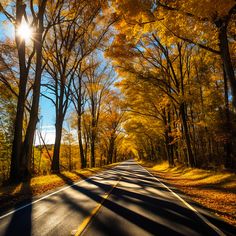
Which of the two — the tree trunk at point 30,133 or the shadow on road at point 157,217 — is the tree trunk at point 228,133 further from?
the tree trunk at point 30,133

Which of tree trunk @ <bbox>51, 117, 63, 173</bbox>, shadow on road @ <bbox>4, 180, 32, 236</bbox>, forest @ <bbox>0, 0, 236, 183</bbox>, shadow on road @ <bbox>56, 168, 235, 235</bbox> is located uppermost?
forest @ <bbox>0, 0, 236, 183</bbox>

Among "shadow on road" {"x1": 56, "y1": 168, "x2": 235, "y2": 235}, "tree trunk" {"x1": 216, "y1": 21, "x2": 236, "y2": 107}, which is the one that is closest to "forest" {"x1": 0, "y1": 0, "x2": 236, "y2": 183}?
"tree trunk" {"x1": 216, "y1": 21, "x2": 236, "y2": 107}

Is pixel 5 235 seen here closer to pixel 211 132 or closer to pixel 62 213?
pixel 62 213

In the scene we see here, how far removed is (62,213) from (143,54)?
13.9m

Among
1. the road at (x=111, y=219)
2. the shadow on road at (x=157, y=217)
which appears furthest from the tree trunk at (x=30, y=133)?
the shadow on road at (x=157, y=217)

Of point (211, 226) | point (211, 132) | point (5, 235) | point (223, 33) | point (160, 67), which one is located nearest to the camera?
point (5, 235)

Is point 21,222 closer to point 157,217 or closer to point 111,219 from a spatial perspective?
point 111,219

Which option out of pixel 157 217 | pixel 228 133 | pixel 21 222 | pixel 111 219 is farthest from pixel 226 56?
pixel 228 133

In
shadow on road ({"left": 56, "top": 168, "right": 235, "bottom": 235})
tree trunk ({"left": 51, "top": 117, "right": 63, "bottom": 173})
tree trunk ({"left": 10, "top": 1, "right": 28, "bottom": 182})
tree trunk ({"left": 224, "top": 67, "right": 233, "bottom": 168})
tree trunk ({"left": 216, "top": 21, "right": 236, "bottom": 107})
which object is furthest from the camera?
tree trunk ({"left": 51, "top": 117, "right": 63, "bottom": 173})

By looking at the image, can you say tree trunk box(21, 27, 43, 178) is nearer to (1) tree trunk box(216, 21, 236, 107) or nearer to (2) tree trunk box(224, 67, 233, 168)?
(1) tree trunk box(216, 21, 236, 107)

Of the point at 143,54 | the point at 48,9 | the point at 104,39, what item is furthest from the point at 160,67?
the point at 48,9

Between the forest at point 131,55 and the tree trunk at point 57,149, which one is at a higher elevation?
the forest at point 131,55

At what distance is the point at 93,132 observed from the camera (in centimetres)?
3350

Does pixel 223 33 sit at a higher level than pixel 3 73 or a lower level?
lower
